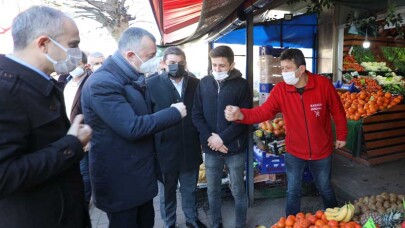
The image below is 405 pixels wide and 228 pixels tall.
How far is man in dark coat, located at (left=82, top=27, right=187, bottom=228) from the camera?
1815 mm

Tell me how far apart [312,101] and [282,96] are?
0.30m

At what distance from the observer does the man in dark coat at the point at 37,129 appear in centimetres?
116

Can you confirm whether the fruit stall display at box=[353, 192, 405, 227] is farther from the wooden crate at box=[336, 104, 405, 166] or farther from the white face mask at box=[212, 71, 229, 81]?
the wooden crate at box=[336, 104, 405, 166]

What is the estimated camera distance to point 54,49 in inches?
53.6

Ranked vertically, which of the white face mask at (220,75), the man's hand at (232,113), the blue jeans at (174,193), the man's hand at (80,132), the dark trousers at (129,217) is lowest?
the blue jeans at (174,193)

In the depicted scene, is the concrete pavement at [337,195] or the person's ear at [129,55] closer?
the person's ear at [129,55]

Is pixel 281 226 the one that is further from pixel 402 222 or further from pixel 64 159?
pixel 64 159

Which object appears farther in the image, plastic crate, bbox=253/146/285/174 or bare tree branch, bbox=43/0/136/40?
bare tree branch, bbox=43/0/136/40

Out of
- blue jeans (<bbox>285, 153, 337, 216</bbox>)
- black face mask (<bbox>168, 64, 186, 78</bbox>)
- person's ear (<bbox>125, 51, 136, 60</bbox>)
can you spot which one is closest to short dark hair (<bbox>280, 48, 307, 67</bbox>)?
blue jeans (<bbox>285, 153, 337, 216</bbox>)

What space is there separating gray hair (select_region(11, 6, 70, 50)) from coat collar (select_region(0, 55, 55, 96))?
0.09 meters

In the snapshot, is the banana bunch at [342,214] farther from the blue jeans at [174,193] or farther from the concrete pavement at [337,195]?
the blue jeans at [174,193]

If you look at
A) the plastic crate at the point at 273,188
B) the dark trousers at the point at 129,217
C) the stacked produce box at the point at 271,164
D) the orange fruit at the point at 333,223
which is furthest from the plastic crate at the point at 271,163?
the dark trousers at the point at 129,217

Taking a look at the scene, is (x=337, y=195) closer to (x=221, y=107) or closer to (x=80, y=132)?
(x=221, y=107)

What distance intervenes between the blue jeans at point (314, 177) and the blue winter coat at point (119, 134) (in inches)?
60.4
